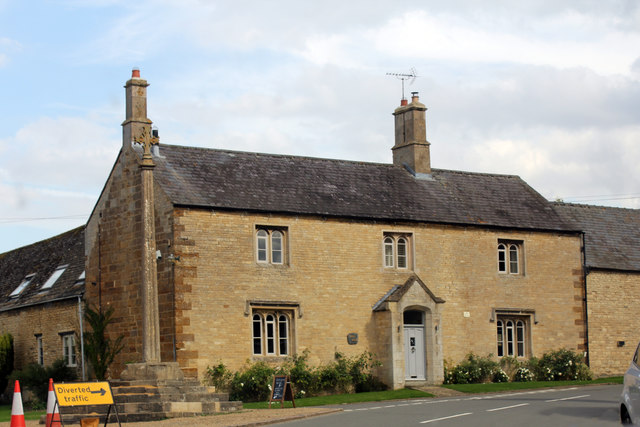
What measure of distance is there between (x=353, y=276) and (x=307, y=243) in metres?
1.96

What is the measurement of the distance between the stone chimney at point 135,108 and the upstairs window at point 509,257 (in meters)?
13.1

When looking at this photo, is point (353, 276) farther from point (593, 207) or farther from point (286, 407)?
point (593, 207)

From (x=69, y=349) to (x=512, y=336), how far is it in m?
15.4

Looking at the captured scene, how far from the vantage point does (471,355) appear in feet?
106

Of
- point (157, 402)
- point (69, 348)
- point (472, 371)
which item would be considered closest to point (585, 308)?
point (472, 371)

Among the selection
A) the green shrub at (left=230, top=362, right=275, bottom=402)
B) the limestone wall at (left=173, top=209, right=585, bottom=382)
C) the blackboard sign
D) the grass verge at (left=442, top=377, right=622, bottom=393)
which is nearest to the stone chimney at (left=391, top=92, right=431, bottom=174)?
the limestone wall at (left=173, top=209, right=585, bottom=382)

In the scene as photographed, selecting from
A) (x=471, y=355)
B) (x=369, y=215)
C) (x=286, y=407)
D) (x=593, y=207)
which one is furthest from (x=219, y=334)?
(x=593, y=207)

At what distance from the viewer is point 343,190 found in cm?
3212

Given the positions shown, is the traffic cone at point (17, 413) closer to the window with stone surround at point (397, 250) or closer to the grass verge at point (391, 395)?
the grass verge at point (391, 395)

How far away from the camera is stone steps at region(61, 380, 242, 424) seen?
21406 millimetres

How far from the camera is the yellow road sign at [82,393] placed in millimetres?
17422

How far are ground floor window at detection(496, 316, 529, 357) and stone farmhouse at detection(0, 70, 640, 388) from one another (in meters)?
0.06

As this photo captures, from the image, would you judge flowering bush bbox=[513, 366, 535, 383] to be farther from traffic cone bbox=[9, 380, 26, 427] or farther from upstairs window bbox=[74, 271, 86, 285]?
traffic cone bbox=[9, 380, 26, 427]

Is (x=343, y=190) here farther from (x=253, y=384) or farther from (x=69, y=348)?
(x=69, y=348)
